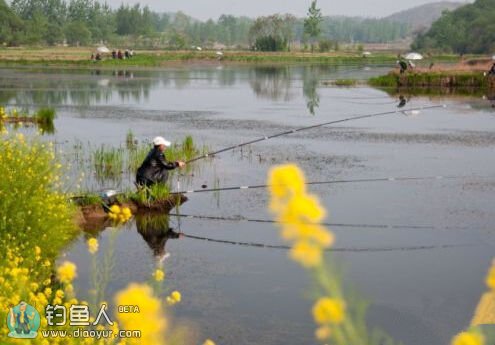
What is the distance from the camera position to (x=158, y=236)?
11.8 m

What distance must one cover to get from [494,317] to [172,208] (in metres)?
6.14

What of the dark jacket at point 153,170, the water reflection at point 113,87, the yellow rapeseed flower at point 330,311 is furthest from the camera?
the water reflection at point 113,87

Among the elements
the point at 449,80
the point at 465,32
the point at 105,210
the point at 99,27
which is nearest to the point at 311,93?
the point at 449,80

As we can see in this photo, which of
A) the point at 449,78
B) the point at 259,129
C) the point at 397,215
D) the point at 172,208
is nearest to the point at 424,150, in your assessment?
the point at 259,129

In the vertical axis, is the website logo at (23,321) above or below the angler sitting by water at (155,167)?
above

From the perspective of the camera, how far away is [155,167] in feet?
42.7

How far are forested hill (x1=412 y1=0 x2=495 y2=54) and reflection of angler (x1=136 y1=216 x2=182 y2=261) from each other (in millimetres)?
91175

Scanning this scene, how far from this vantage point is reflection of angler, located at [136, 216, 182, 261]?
439 inches

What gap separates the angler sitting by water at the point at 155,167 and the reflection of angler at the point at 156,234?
73 cm

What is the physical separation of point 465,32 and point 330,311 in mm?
117082

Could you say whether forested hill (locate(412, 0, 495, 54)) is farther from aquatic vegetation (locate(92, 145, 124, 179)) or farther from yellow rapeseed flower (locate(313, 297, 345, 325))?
yellow rapeseed flower (locate(313, 297, 345, 325))

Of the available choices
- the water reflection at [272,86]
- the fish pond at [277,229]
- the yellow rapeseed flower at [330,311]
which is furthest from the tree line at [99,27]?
the yellow rapeseed flower at [330,311]

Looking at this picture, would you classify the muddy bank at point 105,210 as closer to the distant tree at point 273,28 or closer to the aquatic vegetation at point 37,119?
the aquatic vegetation at point 37,119

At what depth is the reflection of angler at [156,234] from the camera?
36.6ft
